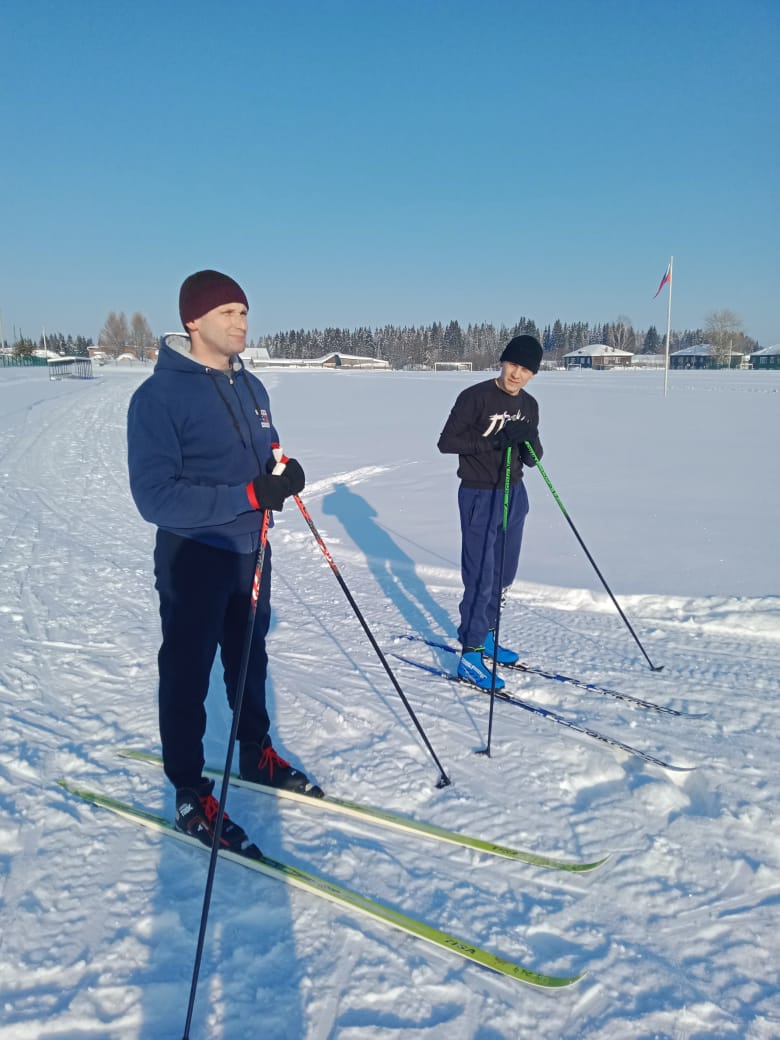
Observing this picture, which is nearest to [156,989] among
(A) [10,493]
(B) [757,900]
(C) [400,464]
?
(B) [757,900]

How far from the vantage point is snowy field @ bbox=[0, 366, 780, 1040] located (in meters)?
1.82

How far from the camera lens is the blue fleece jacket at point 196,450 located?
215 cm

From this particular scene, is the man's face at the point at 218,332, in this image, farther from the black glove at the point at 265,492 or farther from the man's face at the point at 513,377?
the man's face at the point at 513,377

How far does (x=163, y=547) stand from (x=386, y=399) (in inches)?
1030

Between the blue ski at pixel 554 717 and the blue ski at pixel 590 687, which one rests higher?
the blue ski at pixel 590 687

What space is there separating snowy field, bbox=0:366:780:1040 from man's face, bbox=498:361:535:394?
1.67 meters

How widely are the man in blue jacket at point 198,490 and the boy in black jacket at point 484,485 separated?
1.58m

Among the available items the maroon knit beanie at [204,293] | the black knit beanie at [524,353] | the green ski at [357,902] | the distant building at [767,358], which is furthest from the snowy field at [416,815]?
the distant building at [767,358]

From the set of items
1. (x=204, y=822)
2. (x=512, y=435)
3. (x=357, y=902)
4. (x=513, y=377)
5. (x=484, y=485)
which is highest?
(x=513, y=377)

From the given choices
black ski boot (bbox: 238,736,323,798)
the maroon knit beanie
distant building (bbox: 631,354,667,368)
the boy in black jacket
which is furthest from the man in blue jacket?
distant building (bbox: 631,354,667,368)

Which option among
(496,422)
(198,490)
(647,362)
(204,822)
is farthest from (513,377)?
(647,362)

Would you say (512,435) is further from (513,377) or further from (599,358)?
(599,358)

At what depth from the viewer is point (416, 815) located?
257 cm

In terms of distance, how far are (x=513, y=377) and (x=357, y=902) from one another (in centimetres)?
273
